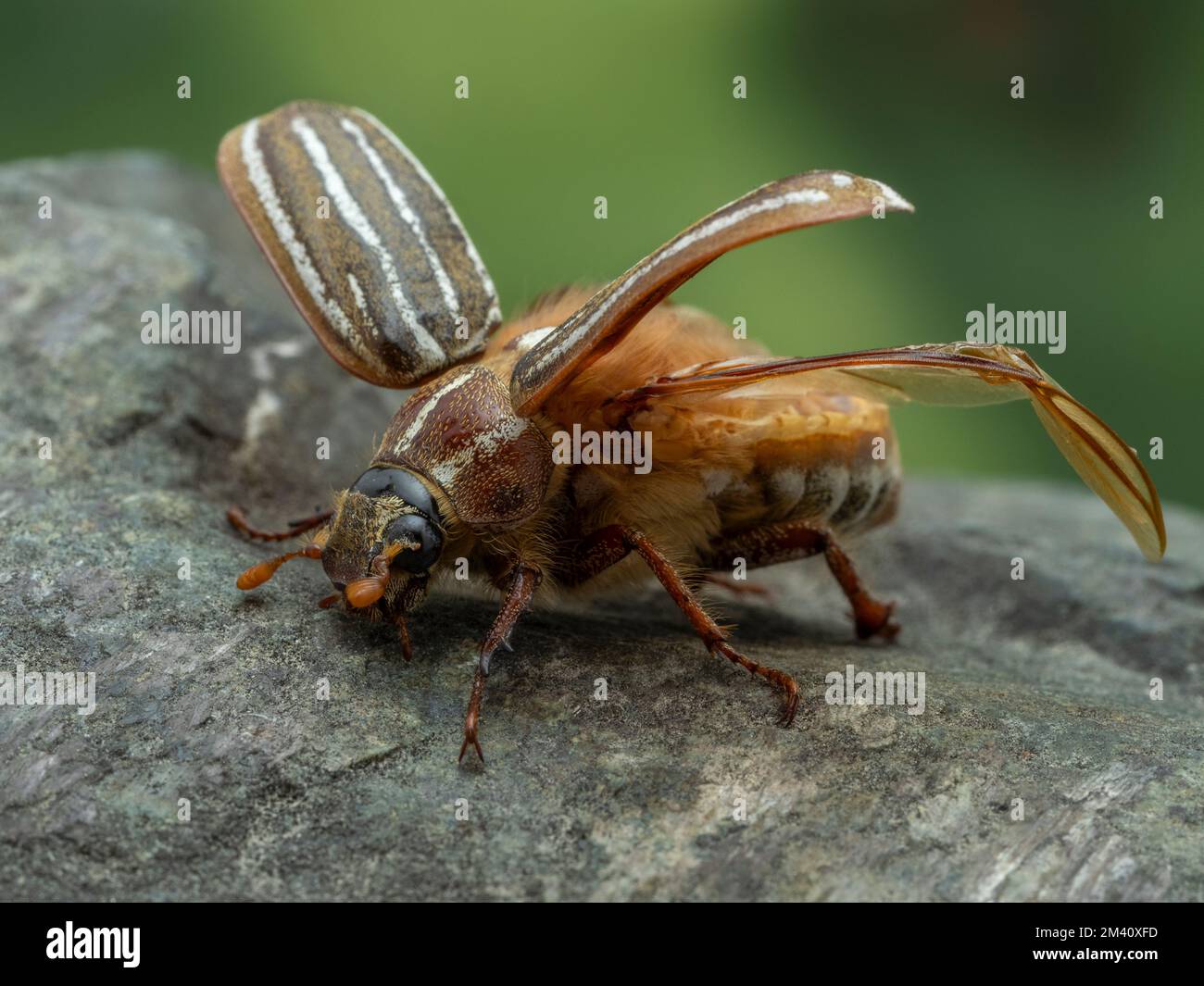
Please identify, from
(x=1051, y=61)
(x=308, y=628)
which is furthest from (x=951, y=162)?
(x=308, y=628)

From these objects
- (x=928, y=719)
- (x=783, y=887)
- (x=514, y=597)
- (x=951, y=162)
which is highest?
(x=951, y=162)

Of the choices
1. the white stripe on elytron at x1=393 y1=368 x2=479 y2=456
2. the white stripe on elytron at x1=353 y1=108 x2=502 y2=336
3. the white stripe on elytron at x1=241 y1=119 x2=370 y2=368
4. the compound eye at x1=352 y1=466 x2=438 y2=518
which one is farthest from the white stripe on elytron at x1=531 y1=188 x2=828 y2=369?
the white stripe on elytron at x1=241 y1=119 x2=370 y2=368

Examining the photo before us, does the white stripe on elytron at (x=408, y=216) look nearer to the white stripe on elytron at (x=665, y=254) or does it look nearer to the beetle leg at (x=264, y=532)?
the white stripe on elytron at (x=665, y=254)

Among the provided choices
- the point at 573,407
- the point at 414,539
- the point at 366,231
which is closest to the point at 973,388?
the point at 573,407

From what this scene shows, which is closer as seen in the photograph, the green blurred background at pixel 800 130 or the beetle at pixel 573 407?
the beetle at pixel 573 407

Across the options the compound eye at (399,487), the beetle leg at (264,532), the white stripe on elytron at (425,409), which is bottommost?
the beetle leg at (264,532)

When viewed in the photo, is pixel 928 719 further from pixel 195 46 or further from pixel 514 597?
pixel 195 46

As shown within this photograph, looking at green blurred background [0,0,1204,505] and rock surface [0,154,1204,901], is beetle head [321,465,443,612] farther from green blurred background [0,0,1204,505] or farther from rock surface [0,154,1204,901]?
green blurred background [0,0,1204,505]

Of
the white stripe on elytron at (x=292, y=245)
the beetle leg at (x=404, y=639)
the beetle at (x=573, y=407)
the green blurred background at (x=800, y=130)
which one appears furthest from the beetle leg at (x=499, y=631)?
the green blurred background at (x=800, y=130)
